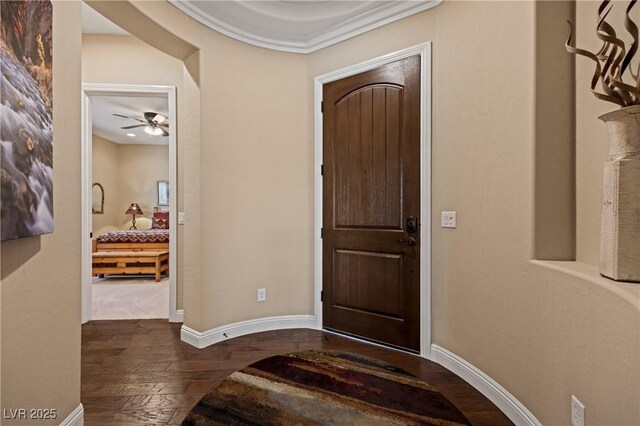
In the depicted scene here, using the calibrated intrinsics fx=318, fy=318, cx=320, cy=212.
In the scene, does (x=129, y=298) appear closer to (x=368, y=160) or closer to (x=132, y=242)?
(x=132, y=242)

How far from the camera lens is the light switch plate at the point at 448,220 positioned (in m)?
2.25

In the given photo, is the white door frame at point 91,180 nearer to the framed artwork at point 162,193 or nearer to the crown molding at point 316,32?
the crown molding at point 316,32

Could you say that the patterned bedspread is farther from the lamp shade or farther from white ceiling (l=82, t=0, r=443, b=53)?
white ceiling (l=82, t=0, r=443, b=53)

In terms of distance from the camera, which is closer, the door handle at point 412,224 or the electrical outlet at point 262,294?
the door handle at point 412,224

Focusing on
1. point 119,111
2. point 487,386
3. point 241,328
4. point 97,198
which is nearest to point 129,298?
point 241,328

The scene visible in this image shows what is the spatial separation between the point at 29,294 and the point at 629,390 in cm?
218

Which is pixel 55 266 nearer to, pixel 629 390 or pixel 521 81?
pixel 629 390

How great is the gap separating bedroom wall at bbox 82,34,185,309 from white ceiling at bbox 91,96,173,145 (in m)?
0.80

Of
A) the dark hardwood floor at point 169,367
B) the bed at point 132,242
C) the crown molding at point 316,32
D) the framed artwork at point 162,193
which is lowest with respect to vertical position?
the dark hardwood floor at point 169,367

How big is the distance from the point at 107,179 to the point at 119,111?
2.84 m

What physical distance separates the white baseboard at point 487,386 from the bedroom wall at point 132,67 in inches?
99.6

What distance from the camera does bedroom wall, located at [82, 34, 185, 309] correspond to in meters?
3.18

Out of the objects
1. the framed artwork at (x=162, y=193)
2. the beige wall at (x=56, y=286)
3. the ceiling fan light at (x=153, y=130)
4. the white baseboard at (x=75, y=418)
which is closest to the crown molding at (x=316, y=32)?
the beige wall at (x=56, y=286)

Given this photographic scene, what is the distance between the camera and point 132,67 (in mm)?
3217
